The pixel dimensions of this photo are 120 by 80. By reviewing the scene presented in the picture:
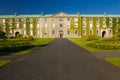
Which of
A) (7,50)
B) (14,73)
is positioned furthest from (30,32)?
(14,73)

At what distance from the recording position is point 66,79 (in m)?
11.0

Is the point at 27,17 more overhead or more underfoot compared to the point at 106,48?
more overhead

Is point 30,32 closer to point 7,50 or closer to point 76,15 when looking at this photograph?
point 76,15

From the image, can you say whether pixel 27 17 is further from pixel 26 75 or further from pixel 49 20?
pixel 26 75

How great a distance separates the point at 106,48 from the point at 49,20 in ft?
242

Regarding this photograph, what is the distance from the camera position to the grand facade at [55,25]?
101 meters

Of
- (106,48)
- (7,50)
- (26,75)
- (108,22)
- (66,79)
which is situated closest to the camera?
(66,79)

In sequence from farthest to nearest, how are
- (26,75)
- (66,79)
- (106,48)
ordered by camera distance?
(106,48) → (26,75) → (66,79)

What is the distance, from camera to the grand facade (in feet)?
331

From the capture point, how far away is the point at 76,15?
342 ft

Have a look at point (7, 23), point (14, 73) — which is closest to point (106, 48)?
point (14, 73)

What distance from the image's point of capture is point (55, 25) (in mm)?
102125

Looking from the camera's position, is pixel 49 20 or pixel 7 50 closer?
pixel 7 50

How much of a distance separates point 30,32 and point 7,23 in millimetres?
11028
